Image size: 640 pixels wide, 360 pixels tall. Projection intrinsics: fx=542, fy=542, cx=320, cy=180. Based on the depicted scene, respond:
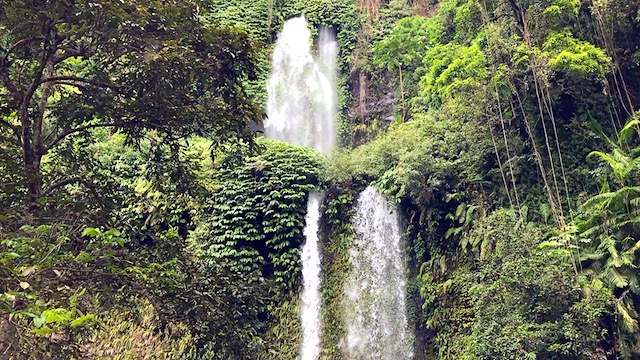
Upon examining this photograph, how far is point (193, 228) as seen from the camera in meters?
14.7

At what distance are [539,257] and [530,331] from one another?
1034 mm

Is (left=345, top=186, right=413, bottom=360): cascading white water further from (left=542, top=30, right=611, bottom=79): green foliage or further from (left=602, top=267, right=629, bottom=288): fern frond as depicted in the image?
A: (left=542, top=30, right=611, bottom=79): green foliage

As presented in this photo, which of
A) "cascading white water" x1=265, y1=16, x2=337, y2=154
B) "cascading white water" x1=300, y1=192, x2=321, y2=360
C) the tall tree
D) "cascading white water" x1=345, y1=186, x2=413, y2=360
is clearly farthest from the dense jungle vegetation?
"cascading white water" x1=265, y1=16, x2=337, y2=154

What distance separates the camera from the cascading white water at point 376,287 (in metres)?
11.4

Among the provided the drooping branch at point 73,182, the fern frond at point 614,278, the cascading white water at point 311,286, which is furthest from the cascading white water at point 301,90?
the drooping branch at point 73,182

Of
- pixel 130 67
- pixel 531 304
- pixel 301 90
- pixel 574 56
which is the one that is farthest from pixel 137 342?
pixel 574 56

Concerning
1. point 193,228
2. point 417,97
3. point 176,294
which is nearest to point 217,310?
point 176,294

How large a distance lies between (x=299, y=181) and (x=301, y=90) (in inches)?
300

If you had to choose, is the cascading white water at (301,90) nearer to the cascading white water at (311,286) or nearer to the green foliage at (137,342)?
the cascading white water at (311,286)

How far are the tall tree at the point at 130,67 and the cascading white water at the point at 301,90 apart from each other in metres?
14.4

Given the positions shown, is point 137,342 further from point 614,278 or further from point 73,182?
point 614,278

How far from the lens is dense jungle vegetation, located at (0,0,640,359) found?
4320mm

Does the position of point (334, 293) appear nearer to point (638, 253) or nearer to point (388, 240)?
point (388, 240)

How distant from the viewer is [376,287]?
40.6 ft
